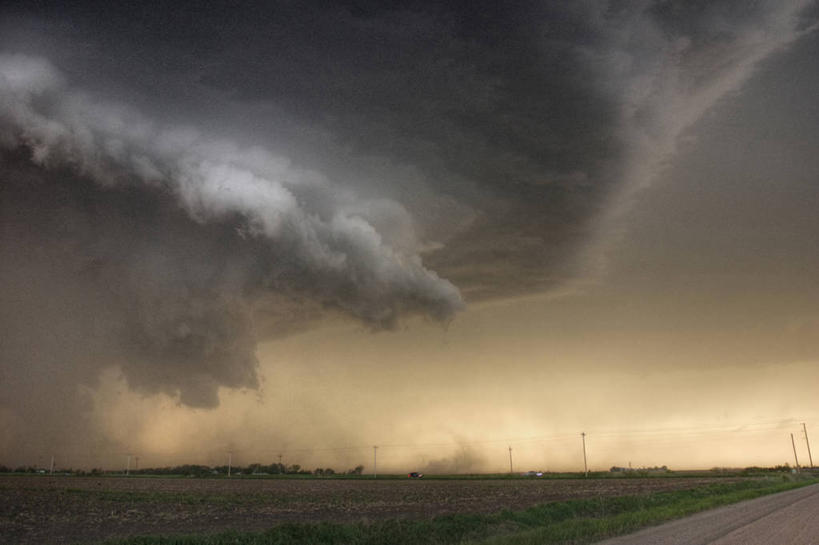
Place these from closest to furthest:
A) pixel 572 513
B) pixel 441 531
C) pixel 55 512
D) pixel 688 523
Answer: pixel 441 531, pixel 688 523, pixel 572 513, pixel 55 512

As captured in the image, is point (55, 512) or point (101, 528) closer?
point (101, 528)

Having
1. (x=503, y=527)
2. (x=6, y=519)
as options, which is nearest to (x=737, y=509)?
(x=503, y=527)

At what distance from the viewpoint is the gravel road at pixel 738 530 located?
861 inches

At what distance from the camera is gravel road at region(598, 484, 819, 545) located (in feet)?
71.8

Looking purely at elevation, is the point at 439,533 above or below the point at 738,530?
below

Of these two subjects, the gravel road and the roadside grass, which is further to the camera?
the roadside grass

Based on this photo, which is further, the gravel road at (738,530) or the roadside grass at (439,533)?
the roadside grass at (439,533)

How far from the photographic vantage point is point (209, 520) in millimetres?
38531

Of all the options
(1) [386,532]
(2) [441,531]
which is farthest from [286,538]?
(2) [441,531]

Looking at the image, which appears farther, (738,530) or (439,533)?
(439,533)

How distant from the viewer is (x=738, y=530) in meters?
25.4

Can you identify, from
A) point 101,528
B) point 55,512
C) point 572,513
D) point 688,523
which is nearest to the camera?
point 688,523

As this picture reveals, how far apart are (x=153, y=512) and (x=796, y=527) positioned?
43.2 metres

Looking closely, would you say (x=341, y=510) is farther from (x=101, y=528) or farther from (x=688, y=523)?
(x=688, y=523)
